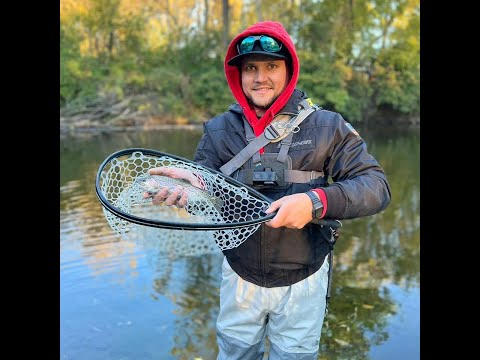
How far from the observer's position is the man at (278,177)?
85.5 inches

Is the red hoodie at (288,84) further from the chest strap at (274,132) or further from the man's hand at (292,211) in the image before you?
the man's hand at (292,211)

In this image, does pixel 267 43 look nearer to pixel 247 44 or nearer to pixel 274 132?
pixel 247 44

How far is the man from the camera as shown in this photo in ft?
7.13

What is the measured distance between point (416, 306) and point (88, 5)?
3056 centimetres

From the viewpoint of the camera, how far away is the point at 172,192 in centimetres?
218

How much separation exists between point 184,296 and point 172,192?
271 cm

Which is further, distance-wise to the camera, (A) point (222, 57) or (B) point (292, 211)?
(A) point (222, 57)

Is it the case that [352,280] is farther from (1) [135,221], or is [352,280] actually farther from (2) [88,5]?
(2) [88,5]

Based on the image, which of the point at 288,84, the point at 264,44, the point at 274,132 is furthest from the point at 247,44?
the point at 274,132

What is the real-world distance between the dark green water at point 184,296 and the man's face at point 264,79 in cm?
101

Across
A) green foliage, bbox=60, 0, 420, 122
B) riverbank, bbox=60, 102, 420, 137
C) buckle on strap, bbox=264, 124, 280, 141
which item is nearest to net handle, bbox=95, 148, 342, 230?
buckle on strap, bbox=264, 124, 280, 141

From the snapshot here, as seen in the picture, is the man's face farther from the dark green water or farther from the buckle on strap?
the dark green water

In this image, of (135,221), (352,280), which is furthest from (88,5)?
(135,221)

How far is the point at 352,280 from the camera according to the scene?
5.03 metres
